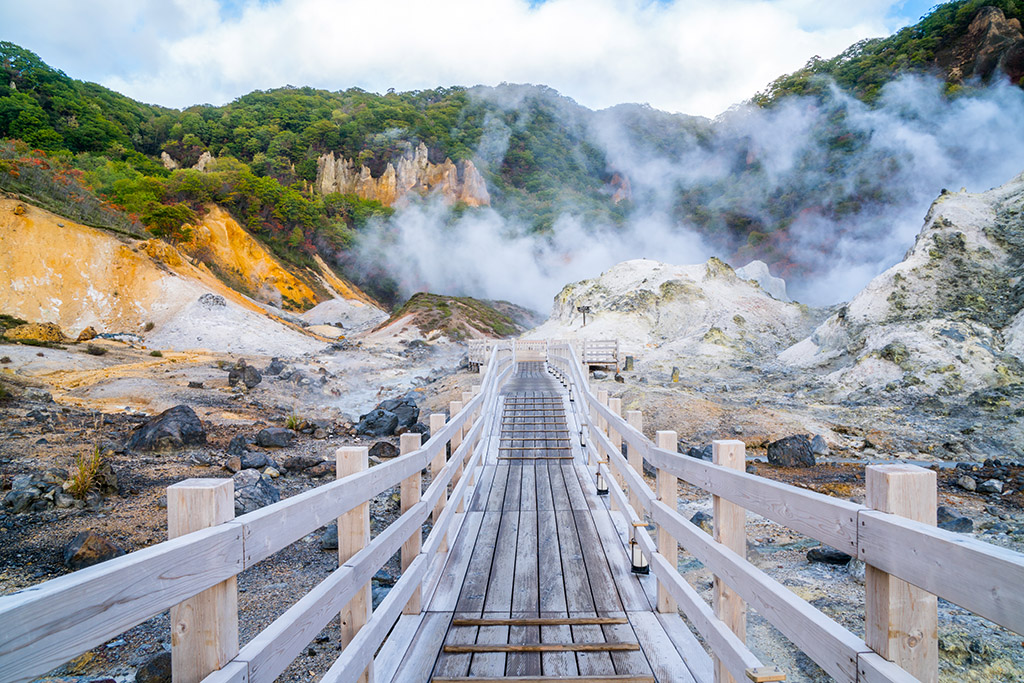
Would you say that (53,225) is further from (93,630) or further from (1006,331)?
(1006,331)

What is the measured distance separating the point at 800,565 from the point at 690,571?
1.30m

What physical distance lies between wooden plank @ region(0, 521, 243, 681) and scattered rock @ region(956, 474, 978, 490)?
36.0ft

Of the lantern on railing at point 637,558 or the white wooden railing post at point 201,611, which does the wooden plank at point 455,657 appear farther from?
the white wooden railing post at point 201,611

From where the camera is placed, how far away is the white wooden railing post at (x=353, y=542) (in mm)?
2389

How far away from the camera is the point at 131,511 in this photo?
6.80 metres

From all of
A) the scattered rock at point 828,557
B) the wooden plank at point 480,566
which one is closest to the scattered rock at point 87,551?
the wooden plank at point 480,566

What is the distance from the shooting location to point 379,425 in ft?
42.5

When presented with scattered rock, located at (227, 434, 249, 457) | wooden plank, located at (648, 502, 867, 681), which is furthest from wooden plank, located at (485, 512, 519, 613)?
scattered rock, located at (227, 434, 249, 457)

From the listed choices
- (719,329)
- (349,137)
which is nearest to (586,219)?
Answer: (349,137)

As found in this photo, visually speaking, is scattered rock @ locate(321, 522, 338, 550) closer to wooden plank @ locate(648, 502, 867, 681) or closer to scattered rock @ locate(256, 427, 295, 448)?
wooden plank @ locate(648, 502, 867, 681)

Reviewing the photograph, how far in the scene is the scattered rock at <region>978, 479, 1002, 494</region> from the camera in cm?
828

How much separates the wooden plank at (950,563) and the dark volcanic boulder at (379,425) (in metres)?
12.2

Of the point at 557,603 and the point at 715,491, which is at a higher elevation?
the point at 715,491

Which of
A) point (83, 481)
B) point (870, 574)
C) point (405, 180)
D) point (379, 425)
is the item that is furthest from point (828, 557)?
point (405, 180)
